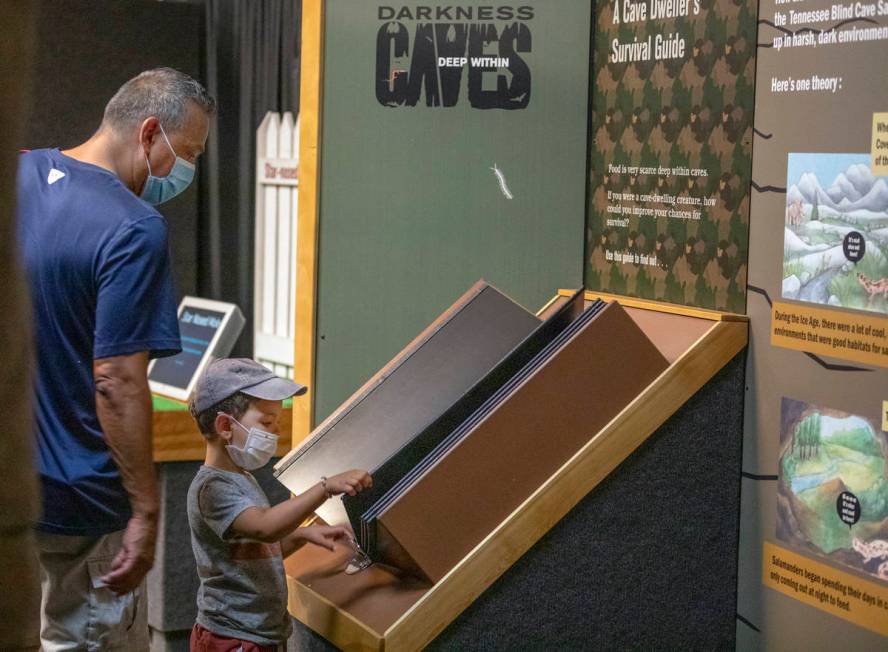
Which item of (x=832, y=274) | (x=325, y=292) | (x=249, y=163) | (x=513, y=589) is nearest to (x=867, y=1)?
(x=832, y=274)

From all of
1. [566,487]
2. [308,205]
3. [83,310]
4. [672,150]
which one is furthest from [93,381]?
[672,150]

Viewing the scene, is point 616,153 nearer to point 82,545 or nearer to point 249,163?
point 82,545

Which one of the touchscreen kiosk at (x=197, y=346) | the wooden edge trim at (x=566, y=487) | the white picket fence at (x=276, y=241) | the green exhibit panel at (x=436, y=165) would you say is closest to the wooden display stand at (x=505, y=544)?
the wooden edge trim at (x=566, y=487)

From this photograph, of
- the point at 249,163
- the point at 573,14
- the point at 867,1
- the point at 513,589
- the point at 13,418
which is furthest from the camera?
the point at 249,163

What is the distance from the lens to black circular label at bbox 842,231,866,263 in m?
1.91

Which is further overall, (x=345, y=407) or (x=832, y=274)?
(x=345, y=407)

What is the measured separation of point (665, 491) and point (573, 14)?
1073 millimetres

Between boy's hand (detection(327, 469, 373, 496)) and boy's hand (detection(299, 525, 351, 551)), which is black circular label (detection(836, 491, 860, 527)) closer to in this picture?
boy's hand (detection(327, 469, 373, 496))

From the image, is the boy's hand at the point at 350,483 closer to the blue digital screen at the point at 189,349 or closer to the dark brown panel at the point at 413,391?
the dark brown panel at the point at 413,391

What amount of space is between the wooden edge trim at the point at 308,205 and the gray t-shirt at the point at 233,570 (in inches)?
15.2

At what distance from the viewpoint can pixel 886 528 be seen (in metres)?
1.89

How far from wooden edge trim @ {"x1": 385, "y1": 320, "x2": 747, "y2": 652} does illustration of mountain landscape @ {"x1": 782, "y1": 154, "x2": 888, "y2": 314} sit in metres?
0.18

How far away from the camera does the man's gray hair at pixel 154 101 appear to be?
7.61 ft

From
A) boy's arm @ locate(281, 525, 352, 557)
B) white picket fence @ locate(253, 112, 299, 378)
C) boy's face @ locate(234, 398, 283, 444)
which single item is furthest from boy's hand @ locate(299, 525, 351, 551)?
white picket fence @ locate(253, 112, 299, 378)
